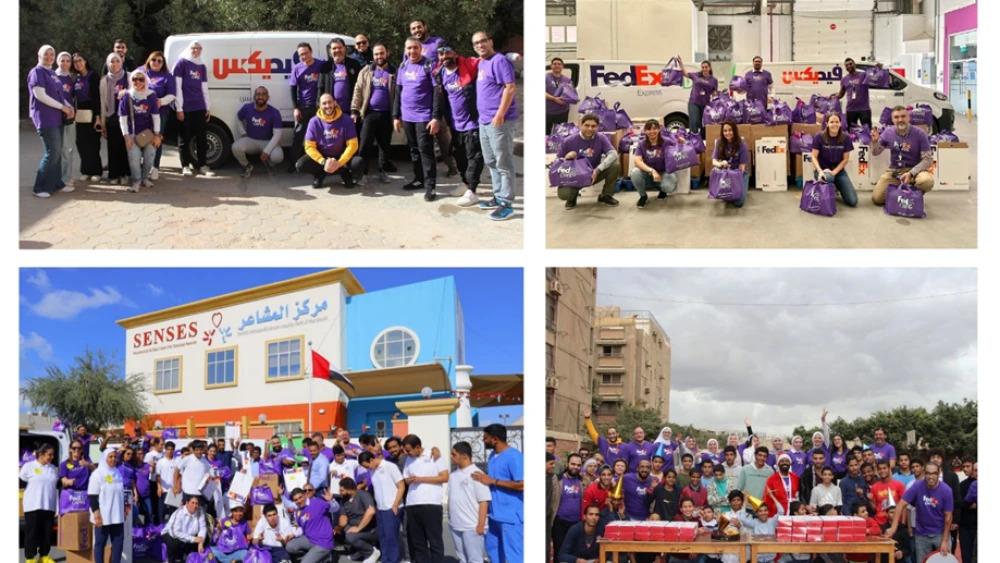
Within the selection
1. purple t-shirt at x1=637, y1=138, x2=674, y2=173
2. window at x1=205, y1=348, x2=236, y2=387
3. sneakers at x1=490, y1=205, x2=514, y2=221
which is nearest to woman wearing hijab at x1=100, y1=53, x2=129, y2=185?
window at x1=205, y1=348, x2=236, y2=387

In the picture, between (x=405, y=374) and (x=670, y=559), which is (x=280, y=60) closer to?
(x=405, y=374)

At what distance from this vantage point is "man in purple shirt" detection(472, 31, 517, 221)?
25.5 ft

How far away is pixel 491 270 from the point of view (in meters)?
7.62

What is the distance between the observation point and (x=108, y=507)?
7.19 metres

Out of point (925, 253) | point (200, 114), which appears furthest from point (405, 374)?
point (925, 253)

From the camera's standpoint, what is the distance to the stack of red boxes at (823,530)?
6.68 m

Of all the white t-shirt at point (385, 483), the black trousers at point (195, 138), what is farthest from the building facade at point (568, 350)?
the black trousers at point (195, 138)

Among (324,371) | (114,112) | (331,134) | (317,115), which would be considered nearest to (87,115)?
(114,112)

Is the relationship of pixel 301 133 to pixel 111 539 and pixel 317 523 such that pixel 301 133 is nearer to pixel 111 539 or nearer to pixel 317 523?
pixel 317 523

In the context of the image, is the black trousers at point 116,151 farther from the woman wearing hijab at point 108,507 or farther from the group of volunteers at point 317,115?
the woman wearing hijab at point 108,507

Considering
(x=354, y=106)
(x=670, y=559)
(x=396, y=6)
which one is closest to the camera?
(x=670, y=559)

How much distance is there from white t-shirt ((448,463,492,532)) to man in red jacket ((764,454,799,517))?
2.04 meters

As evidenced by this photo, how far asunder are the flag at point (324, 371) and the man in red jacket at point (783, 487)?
10.9ft

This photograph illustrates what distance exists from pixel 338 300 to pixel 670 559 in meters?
3.23
